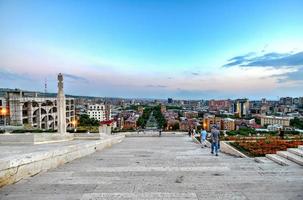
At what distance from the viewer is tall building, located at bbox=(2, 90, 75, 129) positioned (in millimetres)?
51656

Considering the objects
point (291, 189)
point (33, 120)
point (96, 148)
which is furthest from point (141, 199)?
point (33, 120)

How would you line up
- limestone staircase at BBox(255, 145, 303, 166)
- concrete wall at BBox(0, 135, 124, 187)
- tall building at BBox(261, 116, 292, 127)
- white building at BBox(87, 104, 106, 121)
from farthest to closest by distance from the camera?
white building at BBox(87, 104, 106, 121) → tall building at BBox(261, 116, 292, 127) → limestone staircase at BBox(255, 145, 303, 166) → concrete wall at BBox(0, 135, 124, 187)

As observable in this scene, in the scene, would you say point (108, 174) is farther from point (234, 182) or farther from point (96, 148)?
point (96, 148)

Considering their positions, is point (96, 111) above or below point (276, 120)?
above

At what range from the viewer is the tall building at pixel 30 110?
169 feet

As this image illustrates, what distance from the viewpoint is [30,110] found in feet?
181

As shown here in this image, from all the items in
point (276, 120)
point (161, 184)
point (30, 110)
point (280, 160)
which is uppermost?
point (30, 110)

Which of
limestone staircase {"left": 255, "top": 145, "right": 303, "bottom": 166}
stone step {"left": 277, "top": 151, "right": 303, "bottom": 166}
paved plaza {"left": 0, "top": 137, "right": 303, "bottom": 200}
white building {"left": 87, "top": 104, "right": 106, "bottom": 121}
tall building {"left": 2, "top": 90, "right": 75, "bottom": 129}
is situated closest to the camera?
paved plaza {"left": 0, "top": 137, "right": 303, "bottom": 200}

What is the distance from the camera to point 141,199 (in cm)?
426

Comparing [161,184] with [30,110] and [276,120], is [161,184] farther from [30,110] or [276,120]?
[276,120]

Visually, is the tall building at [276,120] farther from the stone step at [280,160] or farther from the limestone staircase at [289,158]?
the stone step at [280,160]

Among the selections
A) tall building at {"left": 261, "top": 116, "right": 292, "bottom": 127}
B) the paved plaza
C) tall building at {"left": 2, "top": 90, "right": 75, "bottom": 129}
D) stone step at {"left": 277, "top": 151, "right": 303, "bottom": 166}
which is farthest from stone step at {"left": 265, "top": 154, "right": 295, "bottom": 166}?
tall building at {"left": 261, "top": 116, "right": 292, "bottom": 127}

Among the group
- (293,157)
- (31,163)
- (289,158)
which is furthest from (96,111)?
(31,163)

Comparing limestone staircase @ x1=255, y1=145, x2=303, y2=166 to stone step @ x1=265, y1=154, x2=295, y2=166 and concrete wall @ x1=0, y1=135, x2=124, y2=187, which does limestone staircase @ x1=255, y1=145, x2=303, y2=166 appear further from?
concrete wall @ x1=0, y1=135, x2=124, y2=187
